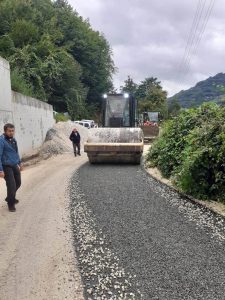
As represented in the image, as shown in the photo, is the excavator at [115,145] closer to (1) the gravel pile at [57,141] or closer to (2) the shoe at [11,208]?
(1) the gravel pile at [57,141]

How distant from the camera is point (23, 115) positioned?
2131cm

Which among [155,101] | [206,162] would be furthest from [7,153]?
[155,101]

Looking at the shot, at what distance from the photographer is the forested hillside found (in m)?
36.2

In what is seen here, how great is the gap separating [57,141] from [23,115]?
175 inches

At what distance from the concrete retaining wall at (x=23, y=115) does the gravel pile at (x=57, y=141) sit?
1.44ft

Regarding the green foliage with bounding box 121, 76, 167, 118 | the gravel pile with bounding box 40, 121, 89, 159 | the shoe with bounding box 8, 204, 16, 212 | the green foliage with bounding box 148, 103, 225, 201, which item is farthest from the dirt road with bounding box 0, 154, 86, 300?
the green foliage with bounding box 121, 76, 167, 118

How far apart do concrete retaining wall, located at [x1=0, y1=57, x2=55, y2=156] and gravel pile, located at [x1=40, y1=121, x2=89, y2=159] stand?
1.44 feet

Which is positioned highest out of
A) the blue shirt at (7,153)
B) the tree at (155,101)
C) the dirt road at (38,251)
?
the tree at (155,101)

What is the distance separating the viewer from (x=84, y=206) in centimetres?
895

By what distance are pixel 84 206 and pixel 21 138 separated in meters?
12.4

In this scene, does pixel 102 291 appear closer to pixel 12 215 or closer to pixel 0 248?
pixel 0 248

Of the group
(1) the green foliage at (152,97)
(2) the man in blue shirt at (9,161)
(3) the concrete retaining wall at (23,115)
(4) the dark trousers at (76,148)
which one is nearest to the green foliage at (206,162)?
(2) the man in blue shirt at (9,161)

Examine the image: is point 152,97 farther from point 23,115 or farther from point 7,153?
point 7,153

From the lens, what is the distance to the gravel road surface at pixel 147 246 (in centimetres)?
480
